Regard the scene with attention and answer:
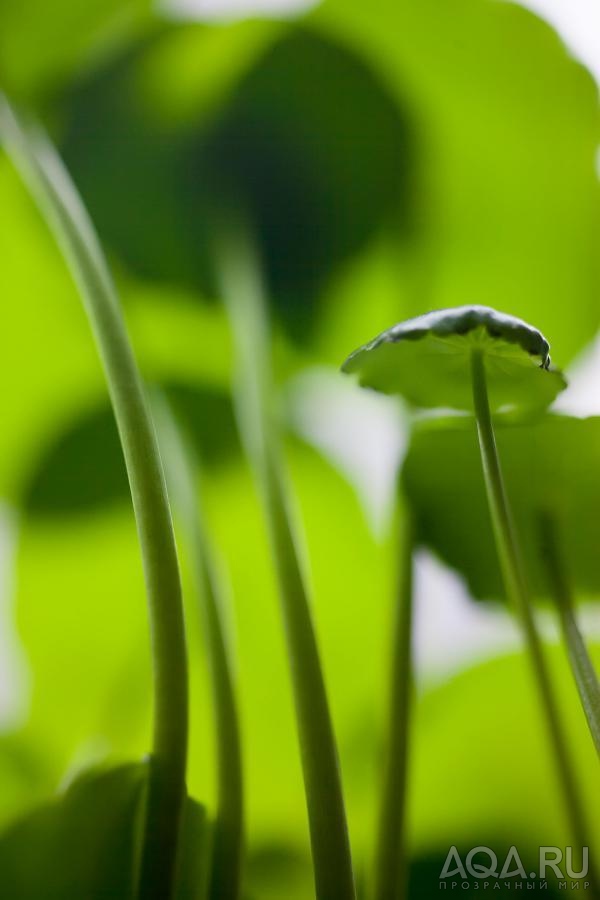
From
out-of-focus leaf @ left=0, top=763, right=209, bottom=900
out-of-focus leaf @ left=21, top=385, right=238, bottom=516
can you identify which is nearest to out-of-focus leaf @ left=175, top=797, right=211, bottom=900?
out-of-focus leaf @ left=0, top=763, right=209, bottom=900

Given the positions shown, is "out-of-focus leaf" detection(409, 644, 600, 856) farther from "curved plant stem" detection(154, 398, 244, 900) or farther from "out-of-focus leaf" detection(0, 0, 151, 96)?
"out-of-focus leaf" detection(0, 0, 151, 96)

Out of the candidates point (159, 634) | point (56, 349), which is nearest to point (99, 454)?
point (56, 349)

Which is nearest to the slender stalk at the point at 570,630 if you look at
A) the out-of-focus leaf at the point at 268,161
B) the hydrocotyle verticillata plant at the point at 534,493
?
the hydrocotyle verticillata plant at the point at 534,493

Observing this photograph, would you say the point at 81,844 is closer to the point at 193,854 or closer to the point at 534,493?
the point at 193,854

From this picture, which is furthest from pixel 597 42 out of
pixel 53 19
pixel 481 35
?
pixel 53 19

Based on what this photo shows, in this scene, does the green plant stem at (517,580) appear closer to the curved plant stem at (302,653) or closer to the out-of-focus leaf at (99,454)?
the curved plant stem at (302,653)

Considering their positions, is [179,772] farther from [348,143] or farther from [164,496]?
[348,143]
